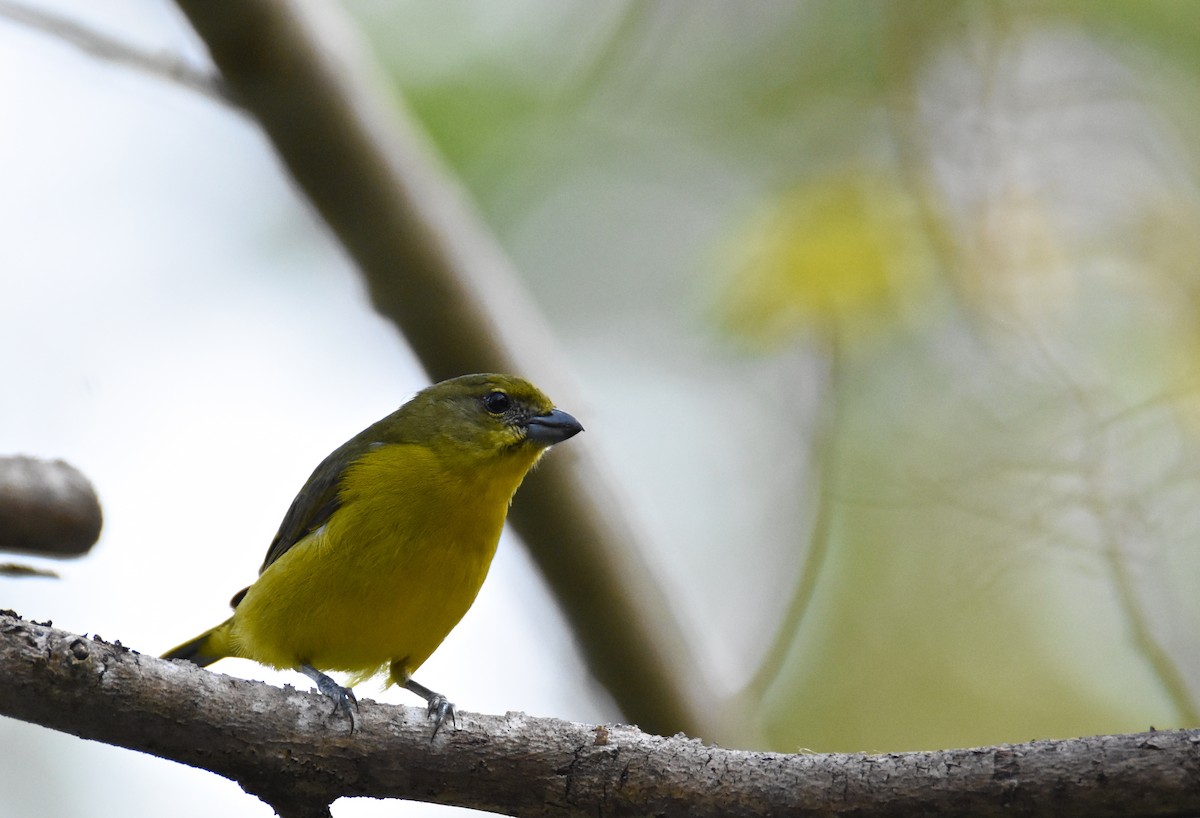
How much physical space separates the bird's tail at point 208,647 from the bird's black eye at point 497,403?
1420 millimetres

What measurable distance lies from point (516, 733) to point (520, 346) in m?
2.01

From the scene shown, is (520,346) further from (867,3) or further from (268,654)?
(867,3)

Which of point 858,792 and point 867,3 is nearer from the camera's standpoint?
point 858,792

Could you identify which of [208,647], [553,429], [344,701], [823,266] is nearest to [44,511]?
[344,701]

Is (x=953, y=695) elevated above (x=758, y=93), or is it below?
below

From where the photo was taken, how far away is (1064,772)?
2.55 meters

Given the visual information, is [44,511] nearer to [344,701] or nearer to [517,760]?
[344,701]

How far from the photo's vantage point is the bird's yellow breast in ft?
14.8

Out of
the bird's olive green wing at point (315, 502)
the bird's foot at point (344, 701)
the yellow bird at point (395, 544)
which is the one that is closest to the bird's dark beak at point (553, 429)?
the yellow bird at point (395, 544)

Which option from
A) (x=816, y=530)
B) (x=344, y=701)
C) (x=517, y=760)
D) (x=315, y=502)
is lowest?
(x=816, y=530)

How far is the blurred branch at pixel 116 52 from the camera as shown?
4078 millimetres

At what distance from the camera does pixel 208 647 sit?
534 cm

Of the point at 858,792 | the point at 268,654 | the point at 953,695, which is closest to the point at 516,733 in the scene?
the point at 858,792

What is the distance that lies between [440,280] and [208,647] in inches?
85.0
